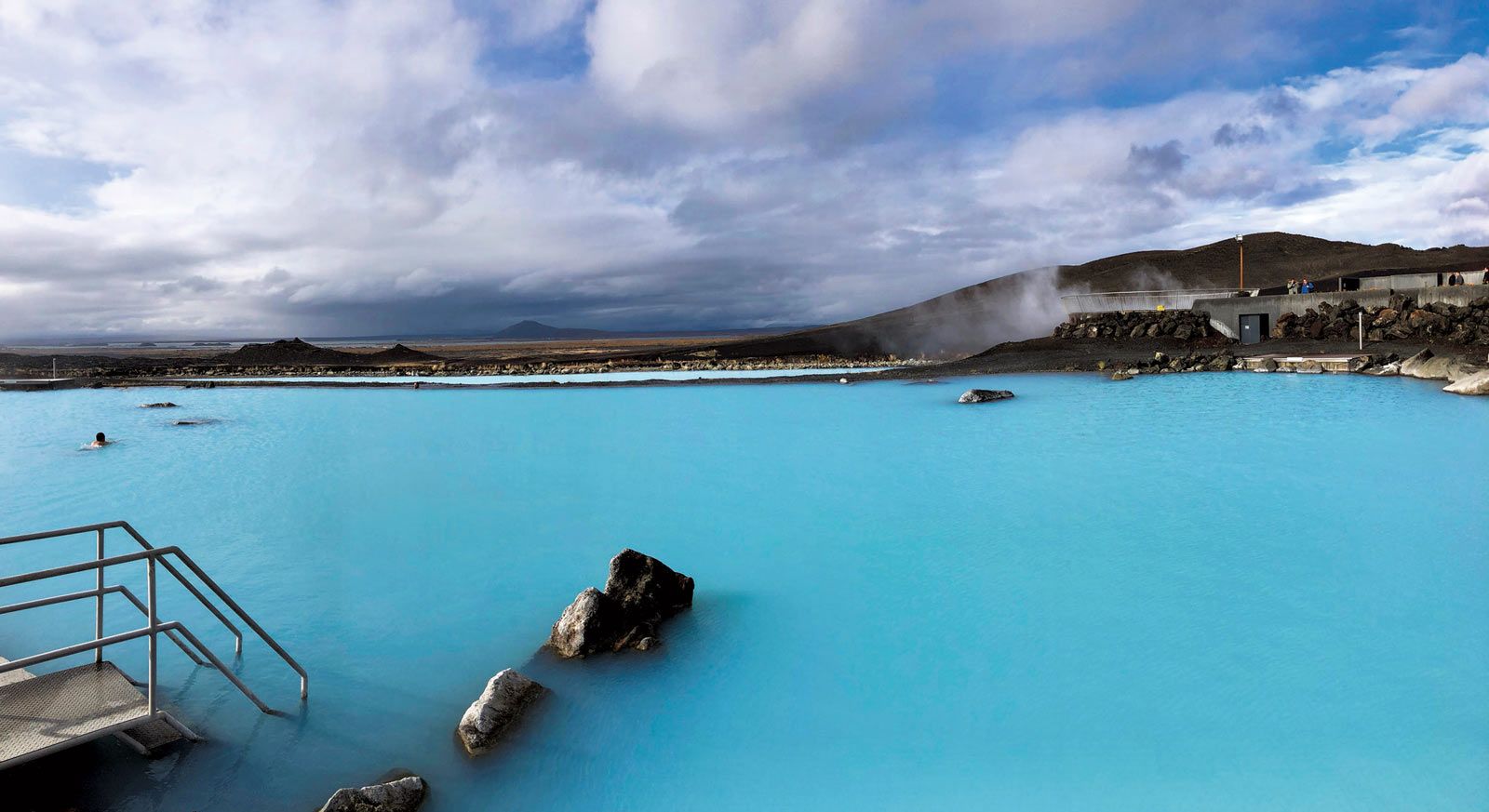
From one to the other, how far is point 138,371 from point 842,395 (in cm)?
3338

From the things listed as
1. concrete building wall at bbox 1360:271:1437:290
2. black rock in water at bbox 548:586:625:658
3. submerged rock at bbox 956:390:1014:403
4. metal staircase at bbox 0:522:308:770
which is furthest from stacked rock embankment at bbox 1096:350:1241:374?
metal staircase at bbox 0:522:308:770

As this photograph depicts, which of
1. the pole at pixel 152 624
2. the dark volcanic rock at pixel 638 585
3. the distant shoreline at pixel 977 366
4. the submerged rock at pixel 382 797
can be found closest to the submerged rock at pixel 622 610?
the dark volcanic rock at pixel 638 585

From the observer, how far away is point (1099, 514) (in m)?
8.02

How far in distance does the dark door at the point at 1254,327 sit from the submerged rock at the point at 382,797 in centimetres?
2944

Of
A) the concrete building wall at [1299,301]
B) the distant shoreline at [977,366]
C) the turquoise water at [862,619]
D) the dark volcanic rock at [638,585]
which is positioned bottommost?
the turquoise water at [862,619]

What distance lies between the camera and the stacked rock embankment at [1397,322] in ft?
69.5

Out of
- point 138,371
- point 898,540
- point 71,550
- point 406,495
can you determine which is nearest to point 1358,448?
point 898,540

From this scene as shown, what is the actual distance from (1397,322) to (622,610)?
2691cm

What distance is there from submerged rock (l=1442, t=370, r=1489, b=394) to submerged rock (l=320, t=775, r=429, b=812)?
1796cm

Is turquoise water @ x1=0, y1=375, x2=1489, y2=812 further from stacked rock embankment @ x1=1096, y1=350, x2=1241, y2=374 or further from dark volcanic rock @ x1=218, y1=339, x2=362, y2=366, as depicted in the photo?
dark volcanic rock @ x1=218, y1=339, x2=362, y2=366

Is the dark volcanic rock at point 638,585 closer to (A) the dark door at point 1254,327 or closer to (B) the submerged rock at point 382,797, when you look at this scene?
(B) the submerged rock at point 382,797

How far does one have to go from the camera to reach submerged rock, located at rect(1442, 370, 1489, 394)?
45.5ft

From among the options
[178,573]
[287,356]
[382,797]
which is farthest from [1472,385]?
[287,356]

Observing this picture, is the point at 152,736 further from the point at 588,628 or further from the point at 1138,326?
the point at 1138,326
